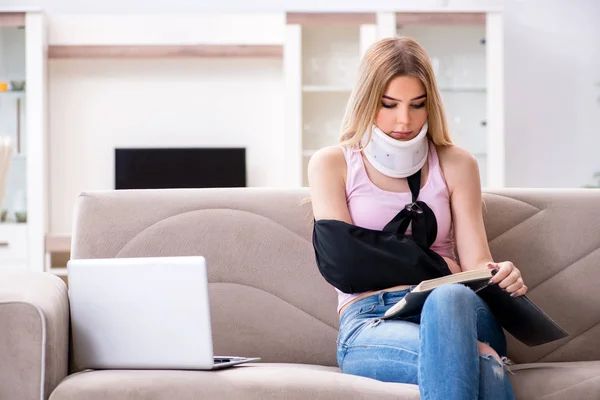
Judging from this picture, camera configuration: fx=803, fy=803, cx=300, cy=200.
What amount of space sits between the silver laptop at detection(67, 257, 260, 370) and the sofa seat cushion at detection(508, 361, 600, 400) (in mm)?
594

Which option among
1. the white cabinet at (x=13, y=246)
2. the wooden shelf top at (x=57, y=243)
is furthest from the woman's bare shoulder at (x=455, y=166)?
the white cabinet at (x=13, y=246)

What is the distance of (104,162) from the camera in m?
5.08

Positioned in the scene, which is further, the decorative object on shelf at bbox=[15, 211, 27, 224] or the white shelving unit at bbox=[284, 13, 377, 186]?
the white shelving unit at bbox=[284, 13, 377, 186]

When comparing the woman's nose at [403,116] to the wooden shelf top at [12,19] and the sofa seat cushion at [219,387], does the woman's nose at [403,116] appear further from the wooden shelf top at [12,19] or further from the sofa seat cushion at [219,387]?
the wooden shelf top at [12,19]

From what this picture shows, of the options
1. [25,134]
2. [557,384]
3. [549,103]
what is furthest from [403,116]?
[549,103]

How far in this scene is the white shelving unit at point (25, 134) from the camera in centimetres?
469

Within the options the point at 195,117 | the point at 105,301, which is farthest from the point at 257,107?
the point at 105,301

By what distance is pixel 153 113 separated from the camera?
16.8 feet

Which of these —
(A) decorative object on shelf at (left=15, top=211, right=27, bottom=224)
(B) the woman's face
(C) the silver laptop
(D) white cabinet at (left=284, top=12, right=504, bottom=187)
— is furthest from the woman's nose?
(A) decorative object on shelf at (left=15, top=211, right=27, bottom=224)

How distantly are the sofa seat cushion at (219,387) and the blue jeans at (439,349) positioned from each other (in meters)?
0.05

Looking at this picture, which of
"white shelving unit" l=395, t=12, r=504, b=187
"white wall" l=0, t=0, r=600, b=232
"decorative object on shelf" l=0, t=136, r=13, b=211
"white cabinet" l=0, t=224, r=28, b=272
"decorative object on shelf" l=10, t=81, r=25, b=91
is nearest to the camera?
"decorative object on shelf" l=0, t=136, r=13, b=211

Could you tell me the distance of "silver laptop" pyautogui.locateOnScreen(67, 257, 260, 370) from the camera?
1.59m

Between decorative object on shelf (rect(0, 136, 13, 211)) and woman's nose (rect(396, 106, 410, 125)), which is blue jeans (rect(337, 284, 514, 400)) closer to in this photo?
woman's nose (rect(396, 106, 410, 125))

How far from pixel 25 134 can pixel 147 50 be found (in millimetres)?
895
